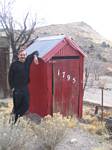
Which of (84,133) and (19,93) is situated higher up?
(19,93)

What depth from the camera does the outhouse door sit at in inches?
375

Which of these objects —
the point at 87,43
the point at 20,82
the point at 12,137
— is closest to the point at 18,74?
the point at 20,82

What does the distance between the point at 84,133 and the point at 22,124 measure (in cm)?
211

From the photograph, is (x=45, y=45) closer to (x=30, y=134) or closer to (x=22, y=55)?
(x=22, y=55)

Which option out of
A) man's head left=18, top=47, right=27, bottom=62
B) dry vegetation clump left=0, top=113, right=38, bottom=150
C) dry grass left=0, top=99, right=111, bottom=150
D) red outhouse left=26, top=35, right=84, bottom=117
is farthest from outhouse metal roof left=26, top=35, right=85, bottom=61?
dry vegetation clump left=0, top=113, right=38, bottom=150

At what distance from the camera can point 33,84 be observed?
31.8 feet

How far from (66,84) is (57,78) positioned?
1.28 feet

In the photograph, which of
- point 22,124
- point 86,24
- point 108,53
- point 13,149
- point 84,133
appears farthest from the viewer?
point 86,24

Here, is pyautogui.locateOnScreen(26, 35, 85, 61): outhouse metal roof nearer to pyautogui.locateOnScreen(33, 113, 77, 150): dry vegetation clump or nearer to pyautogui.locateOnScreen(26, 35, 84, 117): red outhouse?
pyautogui.locateOnScreen(26, 35, 84, 117): red outhouse

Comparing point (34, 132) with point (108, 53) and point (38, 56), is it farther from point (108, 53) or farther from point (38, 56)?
point (108, 53)

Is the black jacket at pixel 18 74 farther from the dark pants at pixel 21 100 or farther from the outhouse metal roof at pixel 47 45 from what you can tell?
the outhouse metal roof at pixel 47 45

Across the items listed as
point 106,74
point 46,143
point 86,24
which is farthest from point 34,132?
point 86,24

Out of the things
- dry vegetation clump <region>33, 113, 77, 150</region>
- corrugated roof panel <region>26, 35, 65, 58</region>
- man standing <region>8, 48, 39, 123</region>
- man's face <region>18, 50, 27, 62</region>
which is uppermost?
corrugated roof panel <region>26, 35, 65, 58</region>

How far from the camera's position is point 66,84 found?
32.2ft
